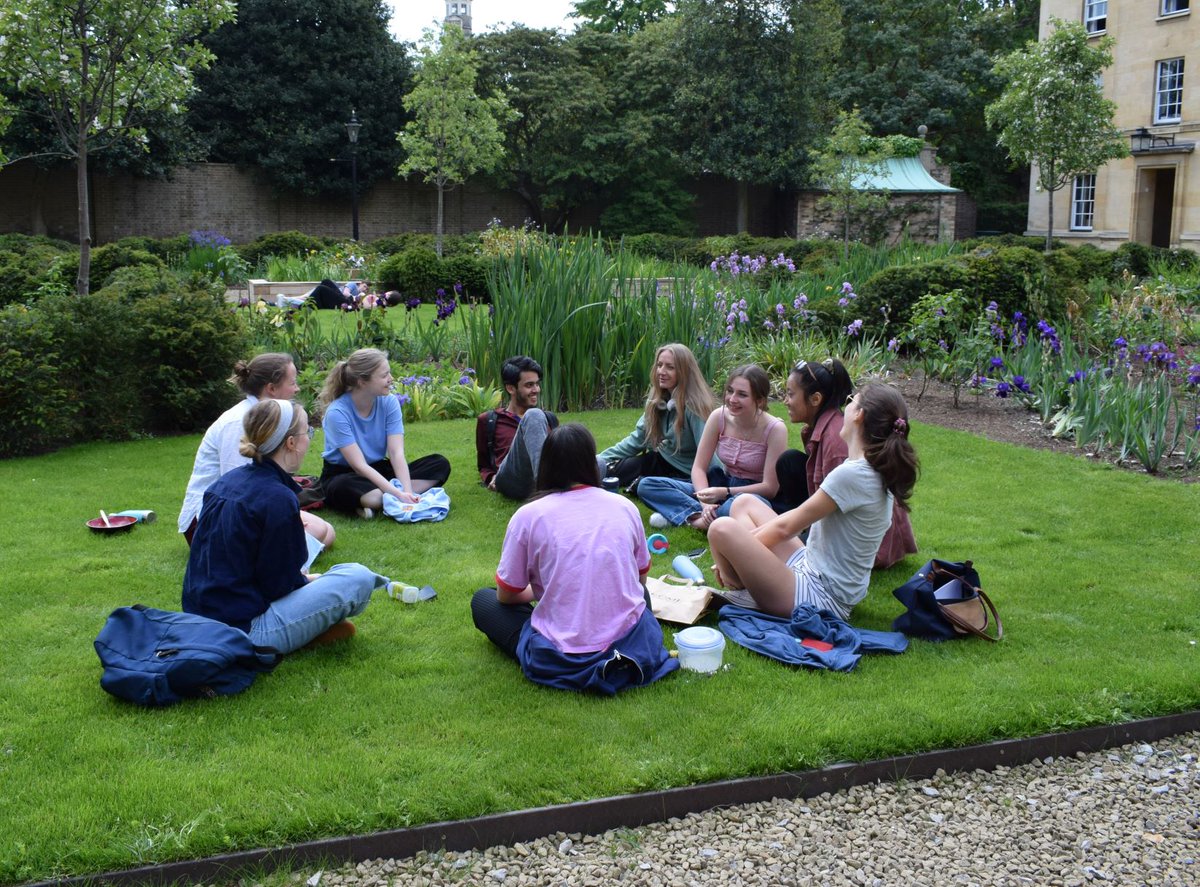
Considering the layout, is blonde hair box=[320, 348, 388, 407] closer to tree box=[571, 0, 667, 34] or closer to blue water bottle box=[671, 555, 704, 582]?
blue water bottle box=[671, 555, 704, 582]

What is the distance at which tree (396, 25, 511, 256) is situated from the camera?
23.7 meters

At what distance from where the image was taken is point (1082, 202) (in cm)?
2823

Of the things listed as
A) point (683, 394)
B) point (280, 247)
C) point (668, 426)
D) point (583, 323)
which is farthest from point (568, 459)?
point (280, 247)

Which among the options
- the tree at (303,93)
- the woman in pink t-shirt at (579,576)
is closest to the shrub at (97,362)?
the woman in pink t-shirt at (579,576)

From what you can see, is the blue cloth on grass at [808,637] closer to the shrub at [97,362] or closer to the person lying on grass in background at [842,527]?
the person lying on grass in background at [842,527]

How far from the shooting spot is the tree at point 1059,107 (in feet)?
70.5

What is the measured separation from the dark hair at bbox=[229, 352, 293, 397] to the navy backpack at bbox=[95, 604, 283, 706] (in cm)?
163

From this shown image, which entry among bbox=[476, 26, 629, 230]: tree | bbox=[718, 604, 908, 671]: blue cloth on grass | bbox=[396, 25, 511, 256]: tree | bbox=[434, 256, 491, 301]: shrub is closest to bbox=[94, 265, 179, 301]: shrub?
→ bbox=[718, 604, 908, 671]: blue cloth on grass

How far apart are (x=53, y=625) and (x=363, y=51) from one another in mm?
28748

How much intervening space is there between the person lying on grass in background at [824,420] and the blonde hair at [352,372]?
92.5 inches

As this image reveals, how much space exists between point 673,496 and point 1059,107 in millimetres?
19667

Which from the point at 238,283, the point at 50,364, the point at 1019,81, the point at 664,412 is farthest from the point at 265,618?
the point at 1019,81

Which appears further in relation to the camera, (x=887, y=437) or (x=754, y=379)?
(x=754, y=379)

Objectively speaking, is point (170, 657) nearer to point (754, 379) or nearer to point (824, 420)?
point (824, 420)
